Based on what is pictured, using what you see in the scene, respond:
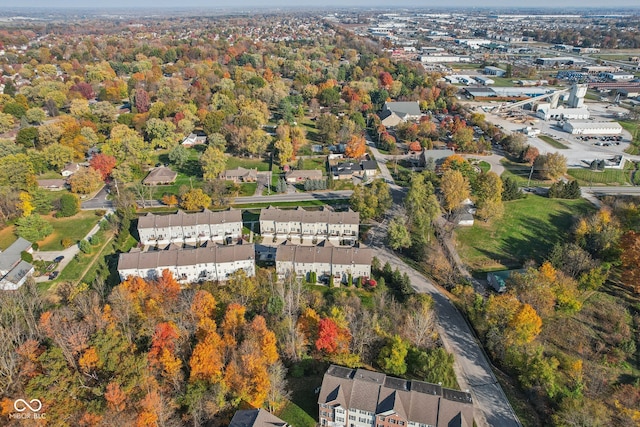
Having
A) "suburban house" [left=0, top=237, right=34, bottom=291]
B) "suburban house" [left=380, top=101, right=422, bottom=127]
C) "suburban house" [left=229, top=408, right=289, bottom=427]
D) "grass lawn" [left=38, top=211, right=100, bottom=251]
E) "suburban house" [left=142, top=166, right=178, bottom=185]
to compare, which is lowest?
"grass lawn" [left=38, top=211, right=100, bottom=251]

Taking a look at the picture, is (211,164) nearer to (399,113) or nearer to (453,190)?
(453,190)

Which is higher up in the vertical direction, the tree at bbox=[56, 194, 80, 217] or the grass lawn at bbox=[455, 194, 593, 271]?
the tree at bbox=[56, 194, 80, 217]

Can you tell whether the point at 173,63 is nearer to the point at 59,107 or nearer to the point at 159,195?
the point at 59,107

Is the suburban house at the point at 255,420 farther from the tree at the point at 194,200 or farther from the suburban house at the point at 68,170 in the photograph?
the suburban house at the point at 68,170

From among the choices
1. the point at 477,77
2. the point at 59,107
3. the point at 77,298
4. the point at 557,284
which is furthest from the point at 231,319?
the point at 477,77

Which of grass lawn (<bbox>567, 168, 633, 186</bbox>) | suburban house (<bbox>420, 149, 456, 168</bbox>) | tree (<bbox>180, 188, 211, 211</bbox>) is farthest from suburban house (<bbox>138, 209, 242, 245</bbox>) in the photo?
grass lawn (<bbox>567, 168, 633, 186</bbox>)

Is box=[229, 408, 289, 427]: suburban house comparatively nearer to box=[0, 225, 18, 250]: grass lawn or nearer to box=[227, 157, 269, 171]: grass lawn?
box=[0, 225, 18, 250]: grass lawn

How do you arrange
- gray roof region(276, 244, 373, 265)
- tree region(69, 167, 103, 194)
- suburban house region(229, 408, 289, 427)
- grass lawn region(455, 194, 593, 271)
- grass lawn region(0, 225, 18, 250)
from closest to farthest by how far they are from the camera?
suburban house region(229, 408, 289, 427)
gray roof region(276, 244, 373, 265)
grass lawn region(455, 194, 593, 271)
grass lawn region(0, 225, 18, 250)
tree region(69, 167, 103, 194)

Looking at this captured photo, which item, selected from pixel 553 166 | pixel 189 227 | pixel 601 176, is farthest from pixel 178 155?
pixel 601 176
